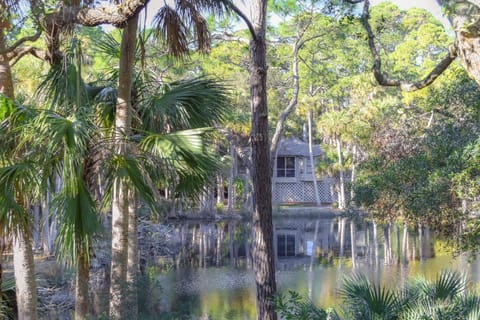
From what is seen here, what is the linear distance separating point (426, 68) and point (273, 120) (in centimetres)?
937

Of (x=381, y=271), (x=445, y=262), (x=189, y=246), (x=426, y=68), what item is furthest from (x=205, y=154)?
(x=426, y=68)

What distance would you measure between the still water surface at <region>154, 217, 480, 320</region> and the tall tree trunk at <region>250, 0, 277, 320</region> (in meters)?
2.01

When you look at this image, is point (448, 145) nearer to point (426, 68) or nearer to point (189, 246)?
point (189, 246)

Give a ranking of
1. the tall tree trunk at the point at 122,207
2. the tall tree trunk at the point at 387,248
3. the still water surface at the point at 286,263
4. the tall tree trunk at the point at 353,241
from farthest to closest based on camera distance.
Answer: the tall tree trunk at the point at 353,241
the tall tree trunk at the point at 387,248
the still water surface at the point at 286,263
the tall tree trunk at the point at 122,207

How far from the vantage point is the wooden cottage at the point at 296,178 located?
1697 inches

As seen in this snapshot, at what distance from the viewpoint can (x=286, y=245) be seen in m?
25.8

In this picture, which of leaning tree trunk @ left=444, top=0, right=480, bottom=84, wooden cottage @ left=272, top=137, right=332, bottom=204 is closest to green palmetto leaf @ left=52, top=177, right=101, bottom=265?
leaning tree trunk @ left=444, top=0, right=480, bottom=84

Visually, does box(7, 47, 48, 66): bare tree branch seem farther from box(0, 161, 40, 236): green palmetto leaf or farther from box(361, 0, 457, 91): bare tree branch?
box(361, 0, 457, 91): bare tree branch

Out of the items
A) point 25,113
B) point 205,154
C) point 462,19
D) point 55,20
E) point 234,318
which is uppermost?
point 55,20

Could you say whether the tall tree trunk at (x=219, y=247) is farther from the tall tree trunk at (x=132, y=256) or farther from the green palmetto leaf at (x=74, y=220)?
the green palmetto leaf at (x=74, y=220)

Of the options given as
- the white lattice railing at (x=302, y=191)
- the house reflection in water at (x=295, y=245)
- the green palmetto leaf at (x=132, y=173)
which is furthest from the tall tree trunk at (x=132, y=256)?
the white lattice railing at (x=302, y=191)

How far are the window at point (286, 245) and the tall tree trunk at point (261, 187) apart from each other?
16.0 m

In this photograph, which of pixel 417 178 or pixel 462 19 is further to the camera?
pixel 417 178

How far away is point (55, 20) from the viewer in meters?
7.53
